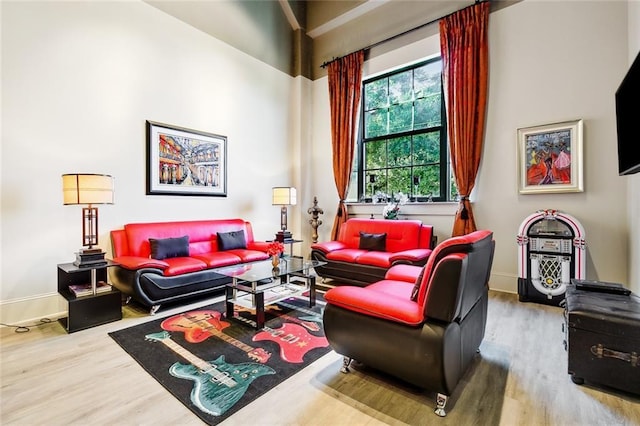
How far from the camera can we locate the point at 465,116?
162 inches

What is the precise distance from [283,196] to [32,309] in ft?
10.9

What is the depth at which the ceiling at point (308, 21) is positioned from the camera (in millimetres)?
4430

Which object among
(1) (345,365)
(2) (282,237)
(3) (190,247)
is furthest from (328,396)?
(2) (282,237)

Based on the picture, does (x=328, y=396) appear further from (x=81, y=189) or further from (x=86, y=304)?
(x=81, y=189)

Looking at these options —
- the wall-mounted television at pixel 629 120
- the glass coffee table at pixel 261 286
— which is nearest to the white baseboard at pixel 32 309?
the glass coffee table at pixel 261 286

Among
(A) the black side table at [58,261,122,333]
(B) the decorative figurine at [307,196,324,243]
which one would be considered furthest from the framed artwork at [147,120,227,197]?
(B) the decorative figurine at [307,196,324,243]

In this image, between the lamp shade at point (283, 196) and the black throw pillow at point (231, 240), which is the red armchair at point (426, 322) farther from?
the lamp shade at point (283, 196)

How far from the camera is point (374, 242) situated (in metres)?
4.32

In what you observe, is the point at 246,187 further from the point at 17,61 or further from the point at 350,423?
the point at 350,423

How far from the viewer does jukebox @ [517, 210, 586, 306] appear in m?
3.17

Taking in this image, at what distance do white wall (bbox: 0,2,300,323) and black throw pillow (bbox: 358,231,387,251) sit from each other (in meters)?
2.18

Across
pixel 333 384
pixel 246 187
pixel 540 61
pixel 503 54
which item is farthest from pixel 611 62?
pixel 246 187

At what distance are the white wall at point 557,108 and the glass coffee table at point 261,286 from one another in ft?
7.91

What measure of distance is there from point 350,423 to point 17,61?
428 centimetres
